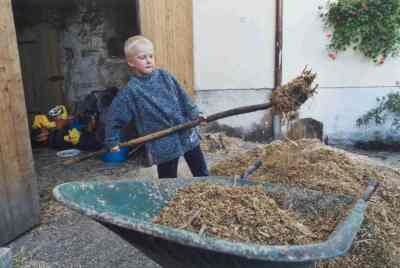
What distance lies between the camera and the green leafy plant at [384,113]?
6014mm

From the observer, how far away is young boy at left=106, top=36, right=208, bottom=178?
9.57 feet

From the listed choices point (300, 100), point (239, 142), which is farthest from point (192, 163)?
point (239, 142)

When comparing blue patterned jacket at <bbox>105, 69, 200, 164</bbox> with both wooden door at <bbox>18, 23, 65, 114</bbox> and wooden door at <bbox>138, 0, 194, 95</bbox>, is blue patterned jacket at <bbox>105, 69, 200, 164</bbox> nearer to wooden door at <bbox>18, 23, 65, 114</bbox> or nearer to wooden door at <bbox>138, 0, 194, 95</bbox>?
wooden door at <bbox>138, 0, 194, 95</bbox>

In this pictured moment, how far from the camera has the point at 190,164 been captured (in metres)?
3.42

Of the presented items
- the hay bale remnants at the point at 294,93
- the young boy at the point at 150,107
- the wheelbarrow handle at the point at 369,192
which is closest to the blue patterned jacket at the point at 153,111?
the young boy at the point at 150,107

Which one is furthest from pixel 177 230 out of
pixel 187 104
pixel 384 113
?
pixel 384 113

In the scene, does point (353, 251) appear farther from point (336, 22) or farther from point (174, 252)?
point (336, 22)

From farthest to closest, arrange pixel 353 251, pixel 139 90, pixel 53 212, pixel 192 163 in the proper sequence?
pixel 53 212
pixel 192 163
pixel 139 90
pixel 353 251

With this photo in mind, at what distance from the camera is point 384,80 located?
608cm

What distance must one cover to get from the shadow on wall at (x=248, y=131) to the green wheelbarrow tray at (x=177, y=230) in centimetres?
405

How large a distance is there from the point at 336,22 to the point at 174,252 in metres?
5.24

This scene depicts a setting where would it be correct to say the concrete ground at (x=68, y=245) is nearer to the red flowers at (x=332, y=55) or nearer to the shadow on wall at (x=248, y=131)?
the shadow on wall at (x=248, y=131)

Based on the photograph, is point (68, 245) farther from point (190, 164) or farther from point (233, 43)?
point (233, 43)

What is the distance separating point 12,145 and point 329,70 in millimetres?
4758
